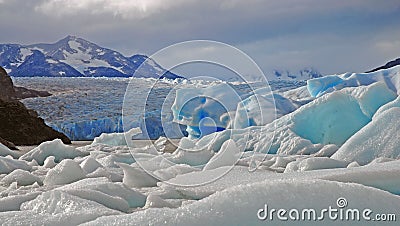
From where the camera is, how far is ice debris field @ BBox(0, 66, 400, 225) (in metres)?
2.55

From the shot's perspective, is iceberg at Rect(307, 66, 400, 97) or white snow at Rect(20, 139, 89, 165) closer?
white snow at Rect(20, 139, 89, 165)

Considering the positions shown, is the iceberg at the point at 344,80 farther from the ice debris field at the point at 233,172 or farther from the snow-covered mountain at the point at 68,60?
the snow-covered mountain at the point at 68,60

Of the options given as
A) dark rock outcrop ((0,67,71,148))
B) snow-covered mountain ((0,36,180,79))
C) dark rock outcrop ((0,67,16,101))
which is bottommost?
dark rock outcrop ((0,67,71,148))

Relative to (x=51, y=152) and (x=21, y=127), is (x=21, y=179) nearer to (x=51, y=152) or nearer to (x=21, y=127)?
(x=51, y=152)

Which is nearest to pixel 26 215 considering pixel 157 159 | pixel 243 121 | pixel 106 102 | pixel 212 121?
pixel 157 159

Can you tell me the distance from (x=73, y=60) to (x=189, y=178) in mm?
131396

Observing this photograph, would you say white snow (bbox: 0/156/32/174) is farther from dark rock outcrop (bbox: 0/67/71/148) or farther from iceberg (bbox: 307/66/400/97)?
A: iceberg (bbox: 307/66/400/97)

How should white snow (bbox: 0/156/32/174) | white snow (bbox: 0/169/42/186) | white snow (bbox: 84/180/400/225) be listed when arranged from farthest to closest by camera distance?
white snow (bbox: 0/156/32/174) < white snow (bbox: 0/169/42/186) < white snow (bbox: 84/180/400/225)

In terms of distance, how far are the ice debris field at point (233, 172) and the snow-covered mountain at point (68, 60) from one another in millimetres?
98752

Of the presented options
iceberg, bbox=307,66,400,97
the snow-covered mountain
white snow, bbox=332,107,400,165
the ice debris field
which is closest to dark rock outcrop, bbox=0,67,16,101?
the ice debris field

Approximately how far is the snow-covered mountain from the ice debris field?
98752mm

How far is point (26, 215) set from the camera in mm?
3051

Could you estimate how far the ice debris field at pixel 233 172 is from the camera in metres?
2.55

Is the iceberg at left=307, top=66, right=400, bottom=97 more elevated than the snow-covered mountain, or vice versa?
the snow-covered mountain
